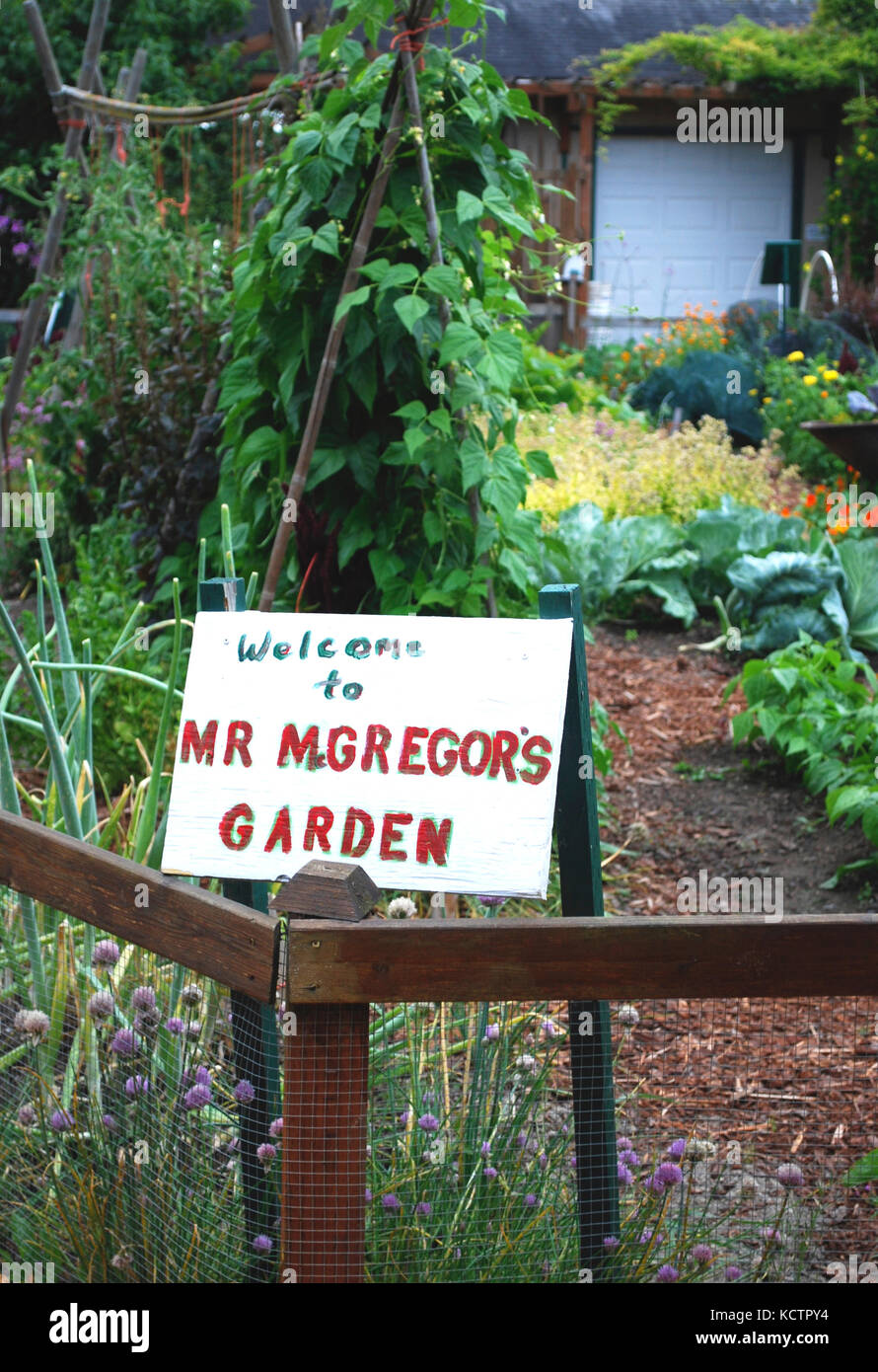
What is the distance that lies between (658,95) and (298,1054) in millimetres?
14124

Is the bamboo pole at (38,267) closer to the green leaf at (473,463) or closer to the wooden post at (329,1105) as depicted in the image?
the green leaf at (473,463)

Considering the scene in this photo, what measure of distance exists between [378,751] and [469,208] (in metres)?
1.83

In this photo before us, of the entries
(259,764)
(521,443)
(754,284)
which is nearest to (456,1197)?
(259,764)

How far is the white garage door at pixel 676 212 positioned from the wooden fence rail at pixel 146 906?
13.3 metres

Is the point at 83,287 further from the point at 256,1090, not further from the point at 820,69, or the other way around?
the point at 820,69

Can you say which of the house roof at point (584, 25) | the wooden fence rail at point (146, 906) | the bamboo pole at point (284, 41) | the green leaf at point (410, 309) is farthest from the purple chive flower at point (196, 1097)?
the house roof at point (584, 25)

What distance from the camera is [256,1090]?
80.8 inches

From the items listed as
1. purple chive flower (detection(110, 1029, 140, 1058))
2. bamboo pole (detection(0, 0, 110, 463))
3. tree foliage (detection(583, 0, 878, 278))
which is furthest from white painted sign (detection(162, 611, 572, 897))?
tree foliage (detection(583, 0, 878, 278))

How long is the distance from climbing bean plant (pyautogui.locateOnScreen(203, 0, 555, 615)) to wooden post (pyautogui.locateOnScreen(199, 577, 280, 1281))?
4.82 ft

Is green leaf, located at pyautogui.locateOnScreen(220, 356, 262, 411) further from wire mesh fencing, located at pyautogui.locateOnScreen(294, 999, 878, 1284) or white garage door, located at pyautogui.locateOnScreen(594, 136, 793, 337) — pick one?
white garage door, located at pyautogui.locateOnScreen(594, 136, 793, 337)

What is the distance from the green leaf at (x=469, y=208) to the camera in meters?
3.15

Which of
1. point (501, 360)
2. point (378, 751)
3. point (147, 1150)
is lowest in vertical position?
point (147, 1150)

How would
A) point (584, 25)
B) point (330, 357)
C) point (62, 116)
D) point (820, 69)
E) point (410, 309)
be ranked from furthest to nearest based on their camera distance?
1. point (584, 25)
2. point (820, 69)
3. point (62, 116)
4. point (330, 357)
5. point (410, 309)

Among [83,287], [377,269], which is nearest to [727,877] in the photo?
[377,269]
